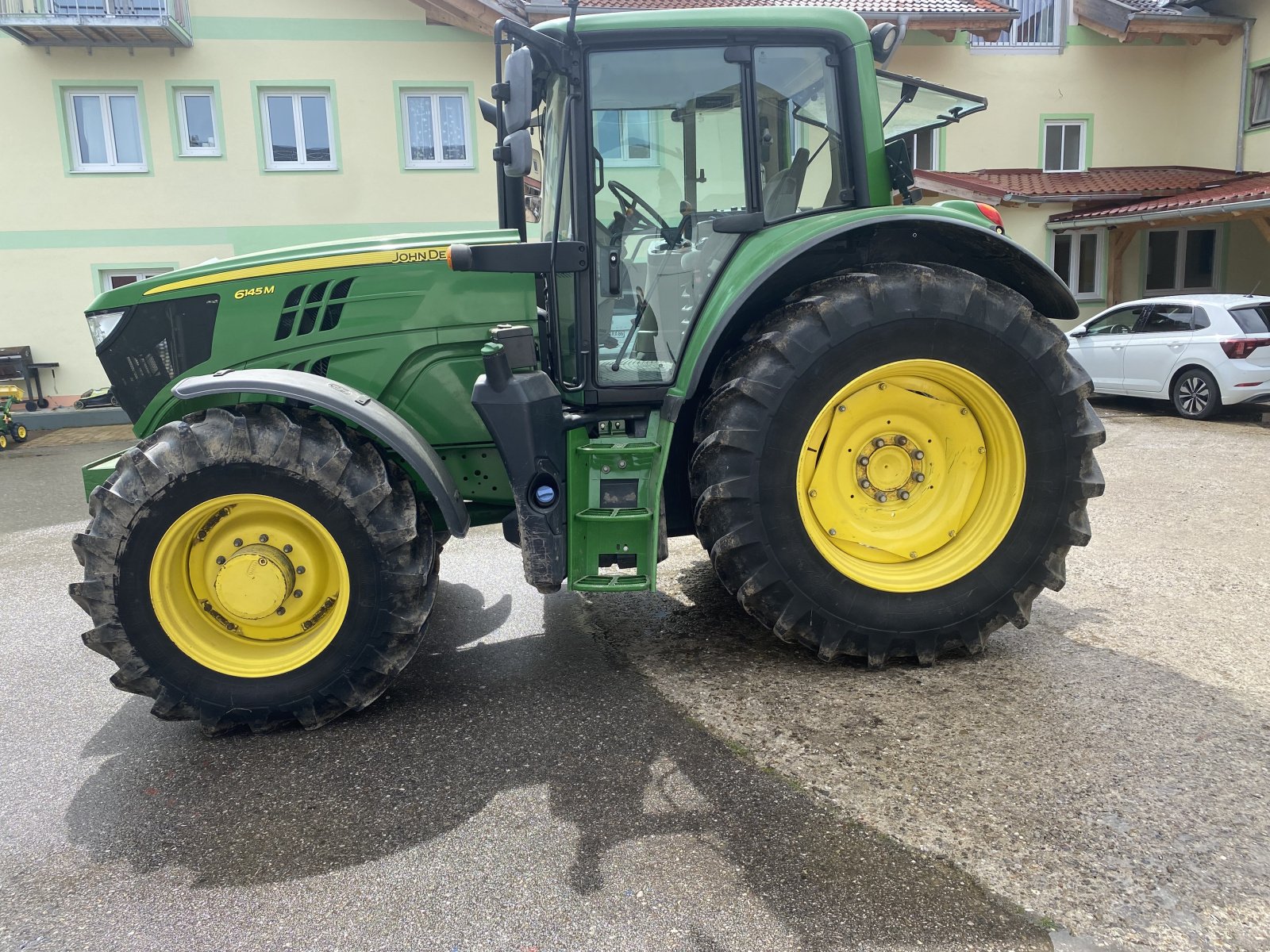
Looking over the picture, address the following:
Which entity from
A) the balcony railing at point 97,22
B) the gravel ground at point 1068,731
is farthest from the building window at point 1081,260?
the balcony railing at point 97,22

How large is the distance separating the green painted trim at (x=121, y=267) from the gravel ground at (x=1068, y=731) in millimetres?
13400

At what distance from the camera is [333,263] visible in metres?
3.64

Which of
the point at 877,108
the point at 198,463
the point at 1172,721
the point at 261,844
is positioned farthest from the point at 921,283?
the point at 261,844

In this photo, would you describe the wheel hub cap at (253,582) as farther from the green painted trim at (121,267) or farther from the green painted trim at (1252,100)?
the green painted trim at (1252,100)

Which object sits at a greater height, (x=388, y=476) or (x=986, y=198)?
(x=986, y=198)

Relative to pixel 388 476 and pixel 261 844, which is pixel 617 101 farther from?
pixel 261 844

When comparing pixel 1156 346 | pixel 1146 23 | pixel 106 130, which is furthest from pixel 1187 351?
pixel 106 130

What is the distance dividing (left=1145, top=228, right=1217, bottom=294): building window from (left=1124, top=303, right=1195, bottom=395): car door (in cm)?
842

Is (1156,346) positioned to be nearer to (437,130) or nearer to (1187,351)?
(1187,351)

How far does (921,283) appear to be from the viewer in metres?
3.43

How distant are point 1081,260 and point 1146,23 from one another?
4366mm

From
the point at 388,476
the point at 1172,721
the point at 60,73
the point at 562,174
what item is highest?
the point at 60,73

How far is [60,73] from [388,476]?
15358 millimetres

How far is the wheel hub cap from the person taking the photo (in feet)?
10.6
